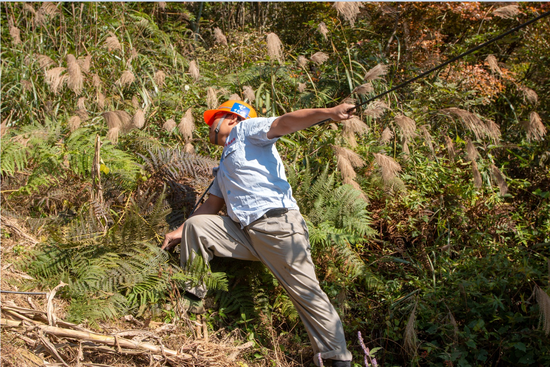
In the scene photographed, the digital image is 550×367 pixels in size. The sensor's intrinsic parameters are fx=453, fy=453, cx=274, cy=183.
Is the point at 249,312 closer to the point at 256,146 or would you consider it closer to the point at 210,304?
the point at 210,304

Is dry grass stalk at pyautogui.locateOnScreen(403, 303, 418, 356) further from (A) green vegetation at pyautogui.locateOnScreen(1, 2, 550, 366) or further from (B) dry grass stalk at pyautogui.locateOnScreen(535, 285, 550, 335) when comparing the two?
(B) dry grass stalk at pyautogui.locateOnScreen(535, 285, 550, 335)

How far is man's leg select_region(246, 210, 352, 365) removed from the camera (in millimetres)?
2832

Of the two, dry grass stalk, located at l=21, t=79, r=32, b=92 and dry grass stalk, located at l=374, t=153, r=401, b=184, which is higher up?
dry grass stalk, located at l=21, t=79, r=32, b=92

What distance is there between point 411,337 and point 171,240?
181cm

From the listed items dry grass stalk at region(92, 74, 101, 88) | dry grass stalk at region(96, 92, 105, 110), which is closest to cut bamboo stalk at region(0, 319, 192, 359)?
dry grass stalk at region(96, 92, 105, 110)

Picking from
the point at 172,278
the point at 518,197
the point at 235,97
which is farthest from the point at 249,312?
the point at 518,197

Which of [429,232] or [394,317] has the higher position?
[429,232]

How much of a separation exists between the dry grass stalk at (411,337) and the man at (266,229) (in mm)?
419

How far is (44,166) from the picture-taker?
161 inches

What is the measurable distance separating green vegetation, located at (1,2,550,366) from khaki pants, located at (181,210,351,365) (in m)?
0.19

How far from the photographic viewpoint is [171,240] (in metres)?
3.30

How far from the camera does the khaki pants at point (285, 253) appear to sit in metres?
2.84

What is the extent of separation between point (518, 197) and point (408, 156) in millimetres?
1257

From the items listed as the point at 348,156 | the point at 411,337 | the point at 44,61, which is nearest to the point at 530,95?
the point at 348,156
